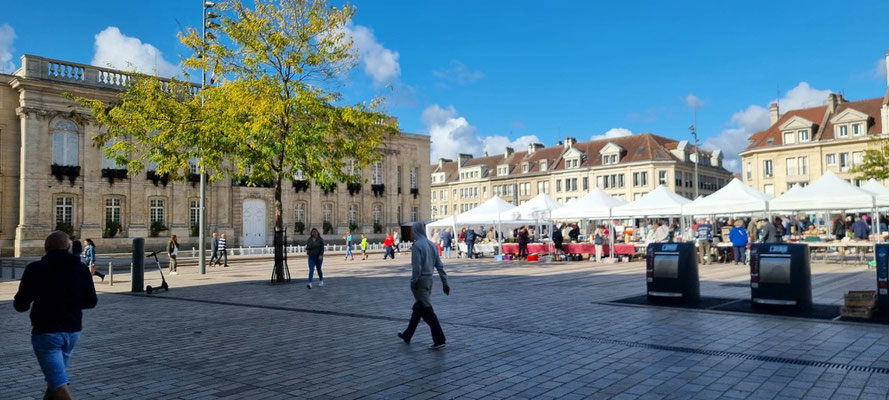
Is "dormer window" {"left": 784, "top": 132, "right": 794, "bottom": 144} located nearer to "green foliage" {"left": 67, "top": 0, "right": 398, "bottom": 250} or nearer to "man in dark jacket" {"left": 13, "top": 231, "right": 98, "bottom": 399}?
"green foliage" {"left": 67, "top": 0, "right": 398, "bottom": 250}

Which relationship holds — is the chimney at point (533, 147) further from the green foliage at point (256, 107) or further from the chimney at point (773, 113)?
the green foliage at point (256, 107)

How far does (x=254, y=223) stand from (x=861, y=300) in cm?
4044

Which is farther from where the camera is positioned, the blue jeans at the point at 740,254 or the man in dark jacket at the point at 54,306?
the blue jeans at the point at 740,254

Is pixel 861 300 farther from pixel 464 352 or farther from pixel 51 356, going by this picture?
pixel 51 356

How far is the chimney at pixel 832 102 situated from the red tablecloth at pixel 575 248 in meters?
56.1

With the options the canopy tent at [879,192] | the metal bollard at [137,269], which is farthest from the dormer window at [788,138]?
the metal bollard at [137,269]

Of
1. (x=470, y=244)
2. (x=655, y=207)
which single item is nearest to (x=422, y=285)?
(x=655, y=207)

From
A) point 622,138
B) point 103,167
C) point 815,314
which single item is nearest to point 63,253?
point 815,314

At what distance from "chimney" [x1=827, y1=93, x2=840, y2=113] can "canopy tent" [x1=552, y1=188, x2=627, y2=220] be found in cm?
5363

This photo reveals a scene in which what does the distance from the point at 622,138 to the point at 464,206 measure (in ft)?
92.5

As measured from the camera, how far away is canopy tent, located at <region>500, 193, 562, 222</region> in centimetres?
2909

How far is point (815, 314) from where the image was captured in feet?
33.2

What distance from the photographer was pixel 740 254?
23.5 meters

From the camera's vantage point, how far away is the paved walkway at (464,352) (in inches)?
233
